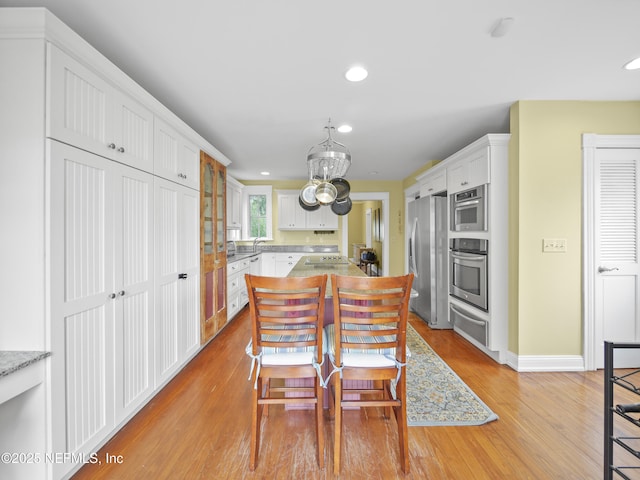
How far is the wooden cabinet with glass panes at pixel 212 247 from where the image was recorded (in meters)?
3.13

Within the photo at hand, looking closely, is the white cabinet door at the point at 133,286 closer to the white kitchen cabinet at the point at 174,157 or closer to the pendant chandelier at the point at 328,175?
the white kitchen cabinet at the point at 174,157

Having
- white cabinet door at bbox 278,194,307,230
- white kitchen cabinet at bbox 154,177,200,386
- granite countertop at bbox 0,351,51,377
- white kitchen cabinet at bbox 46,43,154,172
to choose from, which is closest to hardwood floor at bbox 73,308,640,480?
white kitchen cabinet at bbox 154,177,200,386

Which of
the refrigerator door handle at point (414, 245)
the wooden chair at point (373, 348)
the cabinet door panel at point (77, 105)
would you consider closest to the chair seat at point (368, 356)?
the wooden chair at point (373, 348)

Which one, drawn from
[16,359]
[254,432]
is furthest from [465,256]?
[16,359]

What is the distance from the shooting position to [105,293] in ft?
5.62

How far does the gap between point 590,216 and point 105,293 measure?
3.78 meters

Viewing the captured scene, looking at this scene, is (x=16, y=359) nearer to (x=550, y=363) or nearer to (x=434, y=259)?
(x=550, y=363)

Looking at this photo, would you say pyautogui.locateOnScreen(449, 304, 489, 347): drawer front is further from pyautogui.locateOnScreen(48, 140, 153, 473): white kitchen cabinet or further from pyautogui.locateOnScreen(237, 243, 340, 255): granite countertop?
pyautogui.locateOnScreen(237, 243, 340, 255): granite countertop

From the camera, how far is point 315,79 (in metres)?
2.26

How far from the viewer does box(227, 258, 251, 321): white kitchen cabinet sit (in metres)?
4.07

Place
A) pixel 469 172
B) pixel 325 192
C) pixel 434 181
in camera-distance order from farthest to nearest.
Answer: pixel 434 181, pixel 469 172, pixel 325 192

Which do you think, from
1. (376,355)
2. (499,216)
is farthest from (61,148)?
(499,216)

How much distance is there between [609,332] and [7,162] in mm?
4384

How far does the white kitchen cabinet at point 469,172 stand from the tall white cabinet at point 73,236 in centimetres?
293
